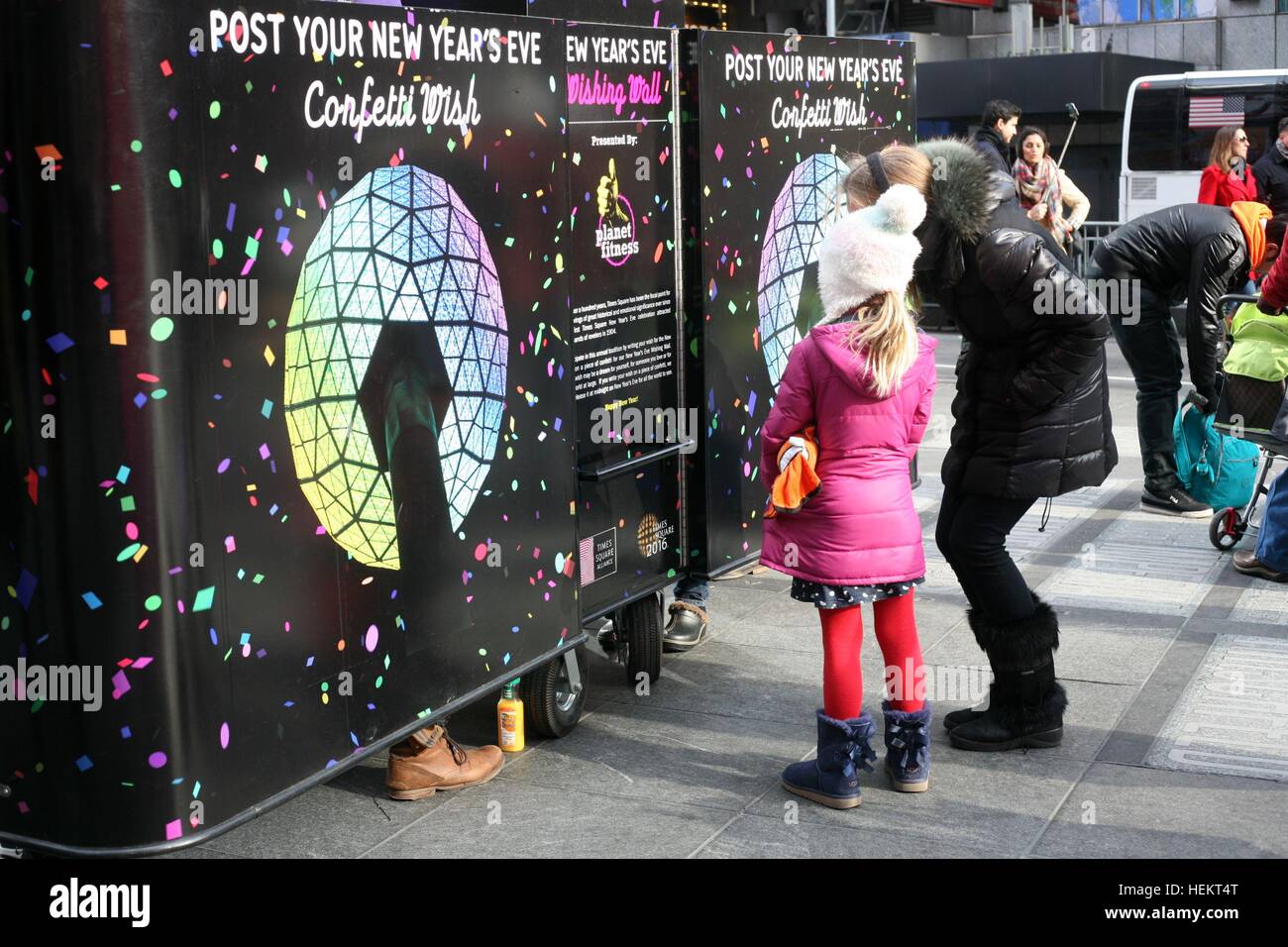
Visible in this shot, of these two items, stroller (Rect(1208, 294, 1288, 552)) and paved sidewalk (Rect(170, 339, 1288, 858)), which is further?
stroller (Rect(1208, 294, 1288, 552))

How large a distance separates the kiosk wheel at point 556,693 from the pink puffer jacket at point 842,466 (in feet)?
3.52

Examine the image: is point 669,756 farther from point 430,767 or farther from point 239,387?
point 239,387

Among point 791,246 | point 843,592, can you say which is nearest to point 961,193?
point 843,592

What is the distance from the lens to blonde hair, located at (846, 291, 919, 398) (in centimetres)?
479

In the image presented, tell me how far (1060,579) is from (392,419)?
427 cm

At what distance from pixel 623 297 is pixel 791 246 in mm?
1121

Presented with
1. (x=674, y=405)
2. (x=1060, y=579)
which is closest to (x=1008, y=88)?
(x=1060, y=579)

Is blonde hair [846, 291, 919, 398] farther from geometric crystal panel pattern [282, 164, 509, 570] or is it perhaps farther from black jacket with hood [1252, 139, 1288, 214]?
black jacket with hood [1252, 139, 1288, 214]

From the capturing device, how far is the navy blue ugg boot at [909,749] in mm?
5117

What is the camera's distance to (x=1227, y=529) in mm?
8172

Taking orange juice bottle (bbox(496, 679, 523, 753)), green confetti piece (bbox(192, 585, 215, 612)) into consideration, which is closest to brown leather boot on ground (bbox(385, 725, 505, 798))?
orange juice bottle (bbox(496, 679, 523, 753))

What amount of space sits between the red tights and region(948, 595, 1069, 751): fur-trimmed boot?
510 mm

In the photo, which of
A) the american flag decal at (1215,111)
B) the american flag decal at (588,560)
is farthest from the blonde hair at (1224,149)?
the american flag decal at (588,560)

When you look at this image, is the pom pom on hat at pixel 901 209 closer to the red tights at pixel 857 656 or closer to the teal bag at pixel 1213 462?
the red tights at pixel 857 656
